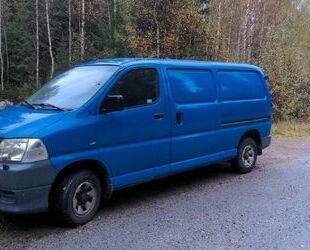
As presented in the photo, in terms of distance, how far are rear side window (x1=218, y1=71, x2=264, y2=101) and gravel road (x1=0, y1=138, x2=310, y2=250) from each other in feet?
4.82

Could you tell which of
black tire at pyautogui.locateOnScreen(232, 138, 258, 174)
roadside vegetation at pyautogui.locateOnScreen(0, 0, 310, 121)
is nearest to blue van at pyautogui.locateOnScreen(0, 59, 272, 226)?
black tire at pyautogui.locateOnScreen(232, 138, 258, 174)

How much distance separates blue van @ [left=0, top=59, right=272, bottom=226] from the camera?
4969 millimetres

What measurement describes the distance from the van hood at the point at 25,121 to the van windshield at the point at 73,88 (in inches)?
10.1

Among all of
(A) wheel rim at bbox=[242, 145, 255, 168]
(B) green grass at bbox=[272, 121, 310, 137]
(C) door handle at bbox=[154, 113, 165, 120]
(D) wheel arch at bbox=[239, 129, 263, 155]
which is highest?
(C) door handle at bbox=[154, 113, 165, 120]

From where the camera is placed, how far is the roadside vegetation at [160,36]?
1944cm

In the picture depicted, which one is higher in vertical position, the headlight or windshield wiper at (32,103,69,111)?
windshield wiper at (32,103,69,111)

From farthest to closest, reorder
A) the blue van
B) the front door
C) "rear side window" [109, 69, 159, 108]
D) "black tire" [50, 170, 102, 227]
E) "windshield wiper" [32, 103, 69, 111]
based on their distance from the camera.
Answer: "rear side window" [109, 69, 159, 108], the front door, "windshield wiper" [32, 103, 69, 111], "black tire" [50, 170, 102, 227], the blue van

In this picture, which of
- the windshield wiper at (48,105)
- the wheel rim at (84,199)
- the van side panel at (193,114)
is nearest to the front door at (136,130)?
the van side panel at (193,114)

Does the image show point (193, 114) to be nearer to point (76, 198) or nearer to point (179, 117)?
point (179, 117)

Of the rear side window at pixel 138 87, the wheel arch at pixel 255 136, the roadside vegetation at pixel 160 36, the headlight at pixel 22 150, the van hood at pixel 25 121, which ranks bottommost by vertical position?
the wheel arch at pixel 255 136

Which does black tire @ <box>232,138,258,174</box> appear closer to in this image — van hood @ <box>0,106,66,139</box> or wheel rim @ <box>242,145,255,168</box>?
wheel rim @ <box>242,145,255,168</box>

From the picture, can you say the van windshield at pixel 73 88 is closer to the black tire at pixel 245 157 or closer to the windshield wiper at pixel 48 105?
the windshield wiper at pixel 48 105

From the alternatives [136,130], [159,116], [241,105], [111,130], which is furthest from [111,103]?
[241,105]

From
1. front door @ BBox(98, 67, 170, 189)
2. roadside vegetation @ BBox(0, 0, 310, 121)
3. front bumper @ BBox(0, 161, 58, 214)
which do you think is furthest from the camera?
roadside vegetation @ BBox(0, 0, 310, 121)
